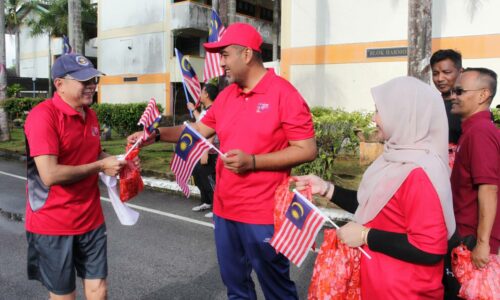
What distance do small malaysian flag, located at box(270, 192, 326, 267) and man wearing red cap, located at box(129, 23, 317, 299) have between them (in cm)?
33

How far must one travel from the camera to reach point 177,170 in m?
3.58

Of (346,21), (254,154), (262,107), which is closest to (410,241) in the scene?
(254,154)

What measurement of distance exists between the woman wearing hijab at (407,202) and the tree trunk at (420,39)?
7953 mm

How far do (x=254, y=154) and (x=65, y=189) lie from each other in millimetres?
1199

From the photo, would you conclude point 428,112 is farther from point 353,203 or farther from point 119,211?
point 119,211

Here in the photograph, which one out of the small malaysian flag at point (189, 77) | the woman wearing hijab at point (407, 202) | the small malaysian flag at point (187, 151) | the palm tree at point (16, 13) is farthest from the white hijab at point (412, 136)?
the palm tree at point (16, 13)

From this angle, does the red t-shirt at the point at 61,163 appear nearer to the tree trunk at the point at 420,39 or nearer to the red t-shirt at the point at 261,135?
the red t-shirt at the point at 261,135

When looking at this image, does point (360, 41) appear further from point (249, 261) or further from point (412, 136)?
point (412, 136)

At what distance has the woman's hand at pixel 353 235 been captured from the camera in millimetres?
2168

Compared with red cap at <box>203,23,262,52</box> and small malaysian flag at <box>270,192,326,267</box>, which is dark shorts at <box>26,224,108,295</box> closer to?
small malaysian flag at <box>270,192,326,267</box>

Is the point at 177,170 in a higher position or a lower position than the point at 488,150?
lower

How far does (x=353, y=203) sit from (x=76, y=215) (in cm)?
171

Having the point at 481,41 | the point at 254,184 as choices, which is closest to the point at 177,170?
the point at 254,184

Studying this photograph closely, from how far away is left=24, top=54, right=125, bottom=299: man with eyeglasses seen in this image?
9.17ft
